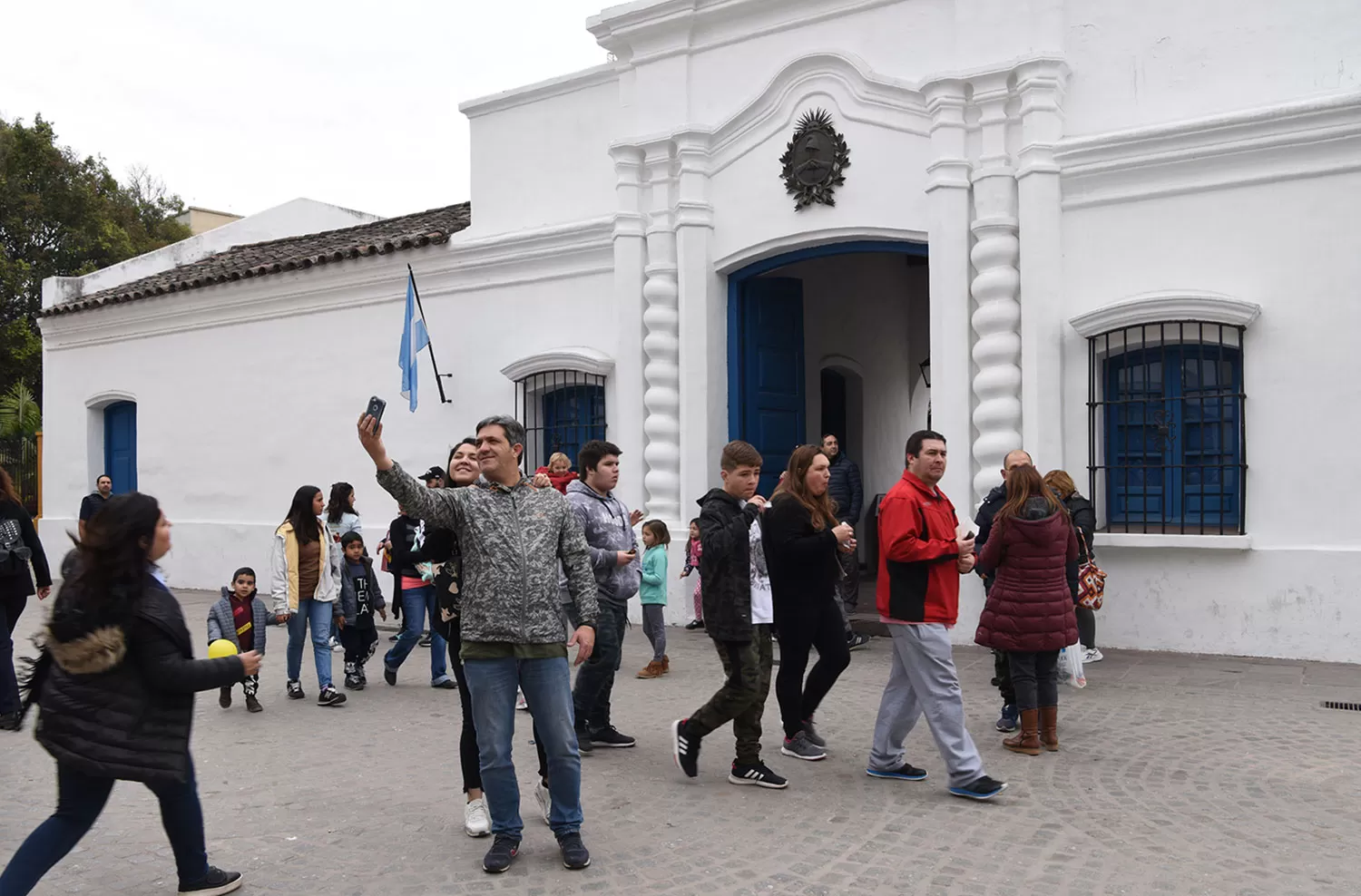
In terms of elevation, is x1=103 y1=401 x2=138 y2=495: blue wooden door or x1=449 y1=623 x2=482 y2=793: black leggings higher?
x1=103 y1=401 x2=138 y2=495: blue wooden door

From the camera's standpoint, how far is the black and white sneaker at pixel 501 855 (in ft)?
14.6

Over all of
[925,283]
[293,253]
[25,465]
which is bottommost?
[25,465]

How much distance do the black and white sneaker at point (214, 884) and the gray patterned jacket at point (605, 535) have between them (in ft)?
7.97

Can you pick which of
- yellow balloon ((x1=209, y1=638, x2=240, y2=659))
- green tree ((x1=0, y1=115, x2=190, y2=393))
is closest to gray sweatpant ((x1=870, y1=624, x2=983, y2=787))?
yellow balloon ((x1=209, y1=638, x2=240, y2=659))

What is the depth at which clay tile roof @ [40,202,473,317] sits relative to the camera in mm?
13852

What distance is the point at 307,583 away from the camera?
8.00 m

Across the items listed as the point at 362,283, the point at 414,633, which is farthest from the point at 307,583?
the point at 362,283

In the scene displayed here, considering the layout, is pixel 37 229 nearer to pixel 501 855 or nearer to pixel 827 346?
pixel 827 346

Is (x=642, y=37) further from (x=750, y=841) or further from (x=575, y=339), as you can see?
(x=750, y=841)

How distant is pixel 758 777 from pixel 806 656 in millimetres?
697

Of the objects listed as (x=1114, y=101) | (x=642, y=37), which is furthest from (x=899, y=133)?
(x=642, y=37)

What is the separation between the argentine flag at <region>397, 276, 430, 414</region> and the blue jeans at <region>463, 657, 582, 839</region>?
8951mm

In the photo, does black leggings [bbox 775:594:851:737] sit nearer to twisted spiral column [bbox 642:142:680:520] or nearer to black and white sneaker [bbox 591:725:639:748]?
black and white sneaker [bbox 591:725:639:748]

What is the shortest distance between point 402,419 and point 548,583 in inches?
384
